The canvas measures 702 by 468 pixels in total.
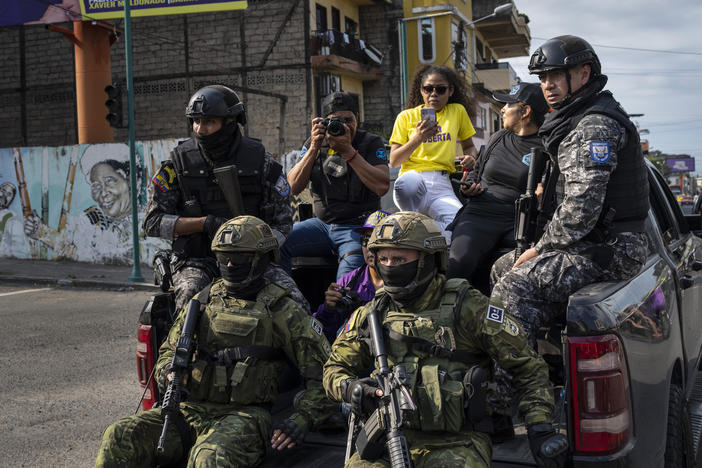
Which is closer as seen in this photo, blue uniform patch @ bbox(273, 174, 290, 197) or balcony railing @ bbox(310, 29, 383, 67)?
blue uniform patch @ bbox(273, 174, 290, 197)

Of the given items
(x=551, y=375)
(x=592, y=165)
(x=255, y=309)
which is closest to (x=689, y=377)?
(x=551, y=375)

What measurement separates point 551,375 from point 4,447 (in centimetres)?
375

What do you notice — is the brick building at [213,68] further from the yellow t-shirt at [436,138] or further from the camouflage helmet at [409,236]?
the camouflage helmet at [409,236]

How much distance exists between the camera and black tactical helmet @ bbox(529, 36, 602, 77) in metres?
3.35

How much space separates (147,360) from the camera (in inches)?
136

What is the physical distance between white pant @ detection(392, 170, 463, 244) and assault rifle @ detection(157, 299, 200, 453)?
2.05 metres

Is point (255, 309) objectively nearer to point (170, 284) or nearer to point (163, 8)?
point (170, 284)

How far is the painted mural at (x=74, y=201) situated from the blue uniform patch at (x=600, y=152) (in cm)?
1293

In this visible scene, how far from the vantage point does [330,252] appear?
15.0 feet

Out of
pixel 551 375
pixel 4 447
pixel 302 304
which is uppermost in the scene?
pixel 302 304

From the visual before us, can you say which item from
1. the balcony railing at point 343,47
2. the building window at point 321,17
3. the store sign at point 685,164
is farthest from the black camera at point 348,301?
the store sign at point 685,164

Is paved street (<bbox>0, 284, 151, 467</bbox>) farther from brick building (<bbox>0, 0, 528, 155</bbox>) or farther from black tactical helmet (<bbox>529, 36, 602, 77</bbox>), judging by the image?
brick building (<bbox>0, 0, 528, 155</bbox>)

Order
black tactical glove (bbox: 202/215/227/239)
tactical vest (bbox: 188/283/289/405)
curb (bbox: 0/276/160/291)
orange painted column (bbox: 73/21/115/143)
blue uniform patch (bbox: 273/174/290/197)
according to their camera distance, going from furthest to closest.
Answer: orange painted column (bbox: 73/21/115/143) < curb (bbox: 0/276/160/291) < blue uniform patch (bbox: 273/174/290/197) < black tactical glove (bbox: 202/215/227/239) < tactical vest (bbox: 188/283/289/405)

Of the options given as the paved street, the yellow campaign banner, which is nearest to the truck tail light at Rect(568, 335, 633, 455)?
the paved street
